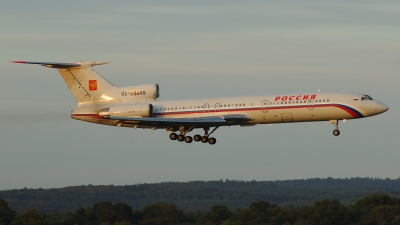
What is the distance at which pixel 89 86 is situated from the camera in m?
64.8

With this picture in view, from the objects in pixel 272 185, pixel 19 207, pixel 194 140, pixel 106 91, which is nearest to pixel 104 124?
pixel 106 91

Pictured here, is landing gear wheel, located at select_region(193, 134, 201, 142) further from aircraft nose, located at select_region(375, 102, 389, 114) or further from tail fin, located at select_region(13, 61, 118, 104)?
aircraft nose, located at select_region(375, 102, 389, 114)

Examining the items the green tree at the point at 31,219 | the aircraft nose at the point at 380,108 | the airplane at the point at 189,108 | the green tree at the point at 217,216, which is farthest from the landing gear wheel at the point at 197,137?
the aircraft nose at the point at 380,108

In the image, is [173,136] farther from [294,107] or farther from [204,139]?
[294,107]

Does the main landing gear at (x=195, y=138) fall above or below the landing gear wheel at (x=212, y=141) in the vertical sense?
above

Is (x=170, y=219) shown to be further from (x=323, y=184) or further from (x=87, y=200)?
(x=323, y=184)

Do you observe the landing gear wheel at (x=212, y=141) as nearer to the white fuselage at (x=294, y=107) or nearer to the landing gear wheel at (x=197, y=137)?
the landing gear wheel at (x=197, y=137)

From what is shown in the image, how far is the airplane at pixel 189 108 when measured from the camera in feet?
191

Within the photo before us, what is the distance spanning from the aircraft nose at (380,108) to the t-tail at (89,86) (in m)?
17.0

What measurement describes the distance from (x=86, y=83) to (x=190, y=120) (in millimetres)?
10324

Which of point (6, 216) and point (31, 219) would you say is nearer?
point (31, 219)

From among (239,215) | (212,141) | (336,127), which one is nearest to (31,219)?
(212,141)

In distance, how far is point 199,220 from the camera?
2491 inches

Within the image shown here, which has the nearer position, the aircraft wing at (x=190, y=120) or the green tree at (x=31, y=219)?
the aircraft wing at (x=190, y=120)
